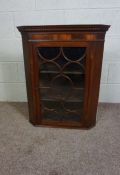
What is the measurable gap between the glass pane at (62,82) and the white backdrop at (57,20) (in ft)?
1.67

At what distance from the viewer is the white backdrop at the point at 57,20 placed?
1547mm

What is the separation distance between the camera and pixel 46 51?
126cm

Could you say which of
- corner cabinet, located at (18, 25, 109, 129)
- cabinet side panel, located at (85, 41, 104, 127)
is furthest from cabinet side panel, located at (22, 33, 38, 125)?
cabinet side panel, located at (85, 41, 104, 127)

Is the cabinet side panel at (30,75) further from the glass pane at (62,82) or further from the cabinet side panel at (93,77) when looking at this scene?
the cabinet side panel at (93,77)

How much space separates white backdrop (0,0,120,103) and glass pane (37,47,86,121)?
51cm

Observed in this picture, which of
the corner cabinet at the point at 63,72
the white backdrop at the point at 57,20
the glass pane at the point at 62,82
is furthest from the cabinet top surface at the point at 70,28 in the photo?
the white backdrop at the point at 57,20

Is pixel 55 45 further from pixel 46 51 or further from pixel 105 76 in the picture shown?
pixel 105 76

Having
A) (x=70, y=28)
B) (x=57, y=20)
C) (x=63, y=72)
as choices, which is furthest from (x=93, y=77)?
(x=57, y=20)

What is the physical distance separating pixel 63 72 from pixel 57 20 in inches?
23.6

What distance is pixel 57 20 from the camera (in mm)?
1607

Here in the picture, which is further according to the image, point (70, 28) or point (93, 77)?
point (93, 77)

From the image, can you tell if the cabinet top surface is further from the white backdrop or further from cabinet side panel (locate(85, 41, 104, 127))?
the white backdrop

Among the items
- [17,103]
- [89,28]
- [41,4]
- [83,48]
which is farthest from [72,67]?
[17,103]

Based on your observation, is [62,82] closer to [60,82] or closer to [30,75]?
[60,82]
